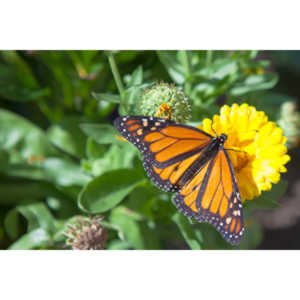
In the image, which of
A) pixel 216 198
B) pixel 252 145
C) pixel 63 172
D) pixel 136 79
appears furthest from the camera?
pixel 63 172

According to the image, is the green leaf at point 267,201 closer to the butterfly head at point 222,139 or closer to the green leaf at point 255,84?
the butterfly head at point 222,139

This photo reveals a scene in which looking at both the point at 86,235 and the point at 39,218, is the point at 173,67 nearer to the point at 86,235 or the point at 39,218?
the point at 86,235

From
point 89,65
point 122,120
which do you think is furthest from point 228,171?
point 89,65

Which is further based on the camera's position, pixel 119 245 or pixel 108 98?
pixel 119 245

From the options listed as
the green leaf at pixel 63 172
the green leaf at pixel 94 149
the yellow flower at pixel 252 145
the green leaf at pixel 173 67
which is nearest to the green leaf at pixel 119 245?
the green leaf at pixel 63 172

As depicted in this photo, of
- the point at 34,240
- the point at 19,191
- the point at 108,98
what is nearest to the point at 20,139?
the point at 19,191

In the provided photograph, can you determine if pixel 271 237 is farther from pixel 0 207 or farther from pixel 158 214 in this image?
pixel 0 207
